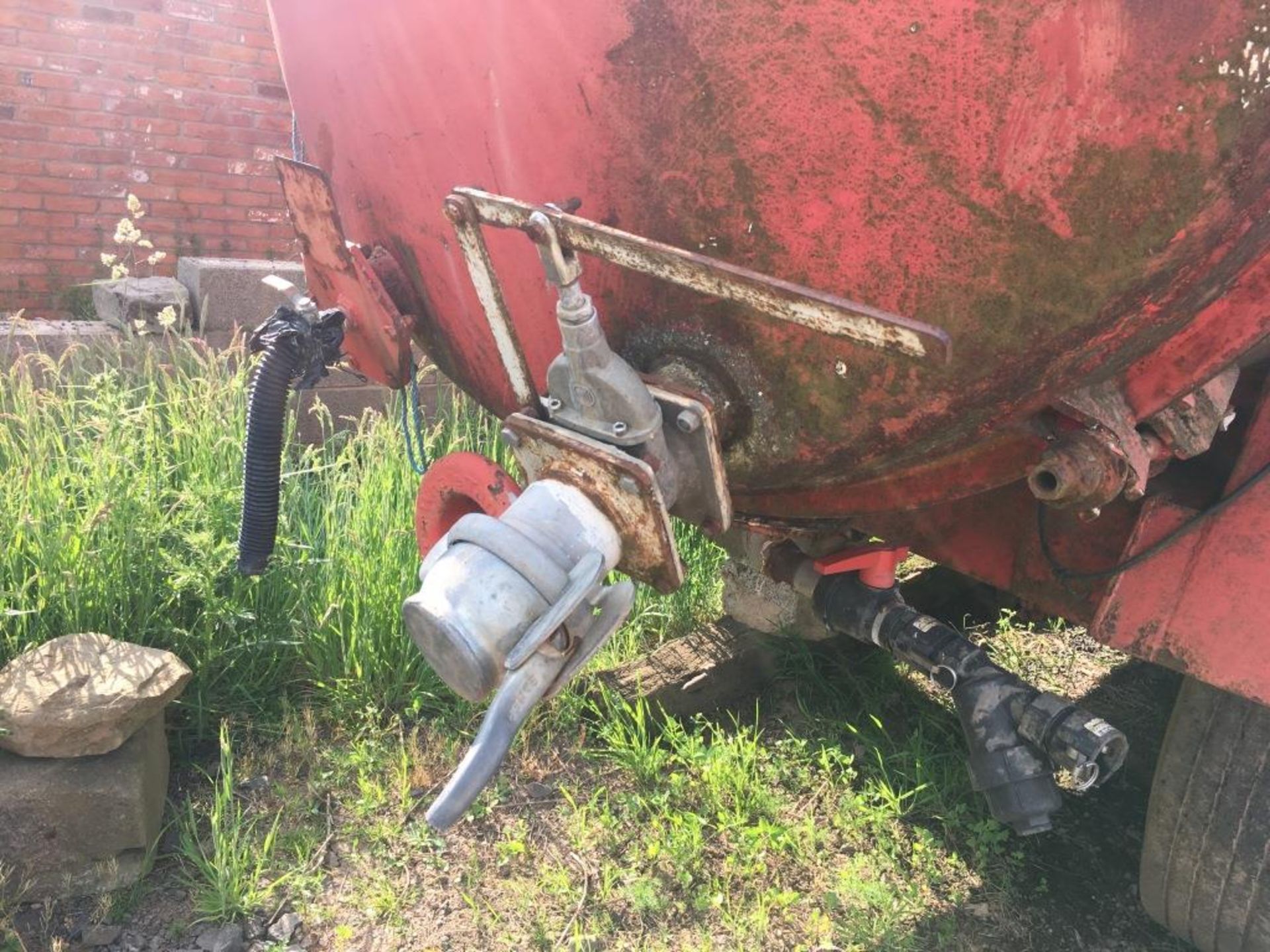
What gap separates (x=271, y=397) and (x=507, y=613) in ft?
2.10

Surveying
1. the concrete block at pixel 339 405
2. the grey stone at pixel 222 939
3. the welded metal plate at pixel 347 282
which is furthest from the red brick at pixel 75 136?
the grey stone at pixel 222 939

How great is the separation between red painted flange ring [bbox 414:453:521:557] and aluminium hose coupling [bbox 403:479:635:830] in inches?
10.5

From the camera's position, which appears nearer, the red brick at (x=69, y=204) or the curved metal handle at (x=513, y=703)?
the curved metal handle at (x=513, y=703)

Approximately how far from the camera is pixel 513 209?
972mm

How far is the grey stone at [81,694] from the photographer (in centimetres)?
185

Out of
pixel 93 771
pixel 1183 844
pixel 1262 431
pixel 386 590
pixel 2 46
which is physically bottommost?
pixel 93 771

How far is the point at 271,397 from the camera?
137 centimetres

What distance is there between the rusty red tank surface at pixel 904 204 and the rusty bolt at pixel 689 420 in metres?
0.09

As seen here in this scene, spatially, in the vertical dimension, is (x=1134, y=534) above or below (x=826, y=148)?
below

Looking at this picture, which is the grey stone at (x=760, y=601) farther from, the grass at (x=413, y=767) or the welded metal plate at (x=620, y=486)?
the welded metal plate at (x=620, y=486)

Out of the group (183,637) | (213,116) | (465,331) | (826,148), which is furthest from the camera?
(213,116)

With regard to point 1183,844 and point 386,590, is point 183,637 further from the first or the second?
point 1183,844

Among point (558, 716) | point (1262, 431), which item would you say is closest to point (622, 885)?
point (558, 716)

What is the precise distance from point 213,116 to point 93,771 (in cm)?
445
